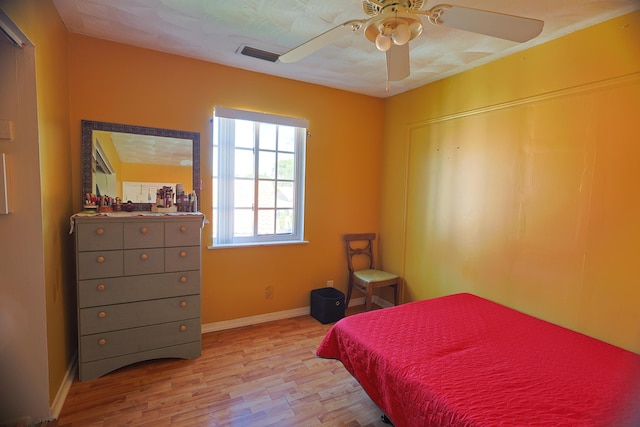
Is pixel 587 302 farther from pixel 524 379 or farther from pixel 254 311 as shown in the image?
pixel 254 311

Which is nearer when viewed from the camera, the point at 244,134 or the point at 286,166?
the point at 244,134

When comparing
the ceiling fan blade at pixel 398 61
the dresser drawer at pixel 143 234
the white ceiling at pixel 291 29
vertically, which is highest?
the white ceiling at pixel 291 29

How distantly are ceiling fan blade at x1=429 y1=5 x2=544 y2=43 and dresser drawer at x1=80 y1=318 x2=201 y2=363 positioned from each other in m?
2.52

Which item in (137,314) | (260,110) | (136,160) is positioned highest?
(260,110)

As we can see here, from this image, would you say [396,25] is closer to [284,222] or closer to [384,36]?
[384,36]

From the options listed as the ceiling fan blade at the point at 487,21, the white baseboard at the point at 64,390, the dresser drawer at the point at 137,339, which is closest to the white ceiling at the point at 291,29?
the ceiling fan blade at the point at 487,21

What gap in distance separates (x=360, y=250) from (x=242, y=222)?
1.41 meters

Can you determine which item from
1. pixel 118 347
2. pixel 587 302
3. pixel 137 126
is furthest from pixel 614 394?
pixel 137 126

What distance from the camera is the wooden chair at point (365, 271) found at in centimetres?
321

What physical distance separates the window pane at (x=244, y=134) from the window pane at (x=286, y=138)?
0.99ft

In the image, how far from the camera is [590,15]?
6.02 ft

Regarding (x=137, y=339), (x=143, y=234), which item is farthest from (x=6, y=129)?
(x=137, y=339)

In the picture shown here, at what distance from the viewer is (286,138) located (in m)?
3.21

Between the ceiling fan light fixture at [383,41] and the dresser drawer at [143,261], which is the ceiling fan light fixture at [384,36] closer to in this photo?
the ceiling fan light fixture at [383,41]
